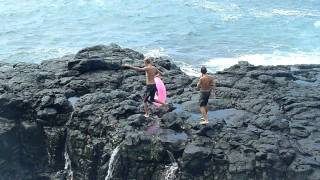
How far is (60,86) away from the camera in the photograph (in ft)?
85.1

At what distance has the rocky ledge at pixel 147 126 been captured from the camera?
19.9 metres

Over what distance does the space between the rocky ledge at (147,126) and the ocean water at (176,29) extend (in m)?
11.9

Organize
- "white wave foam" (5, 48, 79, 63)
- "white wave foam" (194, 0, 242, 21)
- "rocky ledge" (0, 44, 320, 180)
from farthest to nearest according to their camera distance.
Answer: "white wave foam" (194, 0, 242, 21) → "white wave foam" (5, 48, 79, 63) → "rocky ledge" (0, 44, 320, 180)

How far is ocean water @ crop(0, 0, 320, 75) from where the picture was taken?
4369 centimetres

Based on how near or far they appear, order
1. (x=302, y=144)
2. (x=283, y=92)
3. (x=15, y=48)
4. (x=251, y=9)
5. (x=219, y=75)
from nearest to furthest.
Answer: (x=302, y=144)
(x=283, y=92)
(x=219, y=75)
(x=15, y=48)
(x=251, y=9)

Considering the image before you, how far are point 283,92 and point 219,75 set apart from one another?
4122mm

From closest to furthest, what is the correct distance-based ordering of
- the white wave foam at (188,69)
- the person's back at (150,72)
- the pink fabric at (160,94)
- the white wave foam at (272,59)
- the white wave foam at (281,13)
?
the person's back at (150,72)
the pink fabric at (160,94)
the white wave foam at (188,69)
the white wave foam at (272,59)
the white wave foam at (281,13)

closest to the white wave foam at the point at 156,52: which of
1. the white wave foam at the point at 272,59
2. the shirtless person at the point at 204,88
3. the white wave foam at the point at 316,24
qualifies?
the white wave foam at the point at 272,59

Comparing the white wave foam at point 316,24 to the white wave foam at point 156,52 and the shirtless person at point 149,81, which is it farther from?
the shirtless person at point 149,81

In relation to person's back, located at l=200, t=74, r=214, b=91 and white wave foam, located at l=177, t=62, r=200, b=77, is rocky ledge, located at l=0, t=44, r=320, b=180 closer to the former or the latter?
person's back, located at l=200, t=74, r=214, b=91

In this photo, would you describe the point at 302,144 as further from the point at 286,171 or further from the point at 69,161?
the point at 69,161

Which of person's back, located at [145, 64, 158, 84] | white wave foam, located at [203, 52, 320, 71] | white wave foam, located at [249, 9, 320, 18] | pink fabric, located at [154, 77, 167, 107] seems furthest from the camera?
white wave foam, located at [249, 9, 320, 18]

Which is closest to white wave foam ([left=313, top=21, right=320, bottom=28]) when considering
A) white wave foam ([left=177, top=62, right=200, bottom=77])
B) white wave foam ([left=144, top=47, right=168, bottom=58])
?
white wave foam ([left=144, top=47, right=168, bottom=58])

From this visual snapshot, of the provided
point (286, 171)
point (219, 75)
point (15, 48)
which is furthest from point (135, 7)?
point (286, 171)
